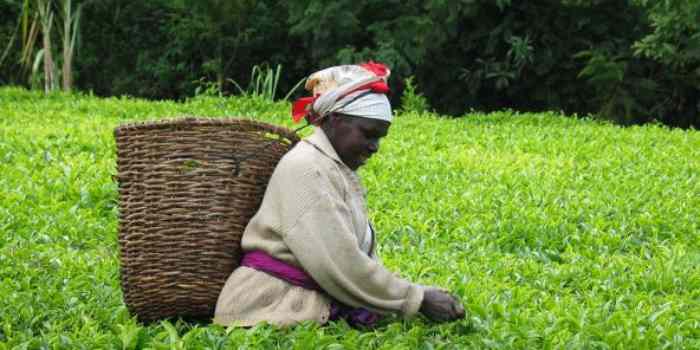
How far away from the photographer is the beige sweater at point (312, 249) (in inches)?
141

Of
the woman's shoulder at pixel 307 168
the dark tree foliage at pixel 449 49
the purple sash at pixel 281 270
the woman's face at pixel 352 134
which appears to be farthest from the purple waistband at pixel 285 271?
the dark tree foliage at pixel 449 49

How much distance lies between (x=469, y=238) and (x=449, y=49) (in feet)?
34.2

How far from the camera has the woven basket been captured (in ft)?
12.3

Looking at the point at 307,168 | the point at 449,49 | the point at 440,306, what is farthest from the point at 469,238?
the point at 449,49

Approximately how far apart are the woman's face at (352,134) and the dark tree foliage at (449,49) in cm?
949

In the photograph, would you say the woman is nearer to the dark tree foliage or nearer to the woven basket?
the woven basket

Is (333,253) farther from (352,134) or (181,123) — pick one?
(181,123)

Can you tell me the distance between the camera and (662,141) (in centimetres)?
1030

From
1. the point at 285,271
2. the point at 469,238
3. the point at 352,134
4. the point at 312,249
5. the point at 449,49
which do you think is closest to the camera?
the point at 312,249

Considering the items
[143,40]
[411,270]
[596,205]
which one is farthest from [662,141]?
[143,40]

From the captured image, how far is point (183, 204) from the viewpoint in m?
3.78

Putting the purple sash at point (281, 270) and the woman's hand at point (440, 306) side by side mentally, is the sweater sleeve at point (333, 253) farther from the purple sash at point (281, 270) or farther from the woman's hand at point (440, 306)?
the woman's hand at point (440, 306)

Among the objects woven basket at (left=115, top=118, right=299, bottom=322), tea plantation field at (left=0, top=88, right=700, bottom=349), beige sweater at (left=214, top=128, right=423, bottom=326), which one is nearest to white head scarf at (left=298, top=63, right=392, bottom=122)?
beige sweater at (left=214, top=128, right=423, bottom=326)

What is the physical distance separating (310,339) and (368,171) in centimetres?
447
